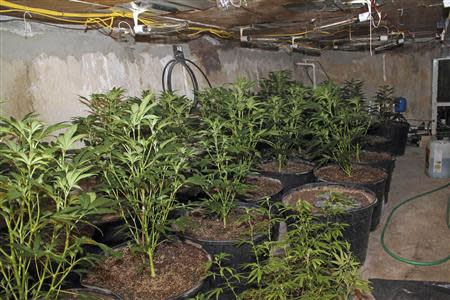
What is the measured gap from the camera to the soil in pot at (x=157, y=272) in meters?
1.49

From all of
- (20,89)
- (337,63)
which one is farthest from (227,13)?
(337,63)

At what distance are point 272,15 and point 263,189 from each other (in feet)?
3.89

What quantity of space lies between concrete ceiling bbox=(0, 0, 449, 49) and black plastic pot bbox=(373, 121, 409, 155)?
1.20m

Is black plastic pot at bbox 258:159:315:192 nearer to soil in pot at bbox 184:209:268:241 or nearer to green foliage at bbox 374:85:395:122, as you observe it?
soil in pot at bbox 184:209:268:241

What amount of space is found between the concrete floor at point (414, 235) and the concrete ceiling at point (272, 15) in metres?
1.46

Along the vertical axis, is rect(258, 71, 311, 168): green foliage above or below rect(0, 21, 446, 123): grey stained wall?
below

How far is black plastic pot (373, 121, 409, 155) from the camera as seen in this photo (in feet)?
15.2

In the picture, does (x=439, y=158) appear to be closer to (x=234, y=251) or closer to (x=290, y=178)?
(x=290, y=178)

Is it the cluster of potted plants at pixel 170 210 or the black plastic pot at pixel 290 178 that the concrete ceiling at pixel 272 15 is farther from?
the black plastic pot at pixel 290 178

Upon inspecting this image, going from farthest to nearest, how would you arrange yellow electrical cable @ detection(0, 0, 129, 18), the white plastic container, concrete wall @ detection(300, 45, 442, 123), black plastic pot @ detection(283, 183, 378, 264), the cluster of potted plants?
concrete wall @ detection(300, 45, 442, 123)
the white plastic container
black plastic pot @ detection(283, 183, 378, 264)
yellow electrical cable @ detection(0, 0, 129, 18)
the cluster of potted plants

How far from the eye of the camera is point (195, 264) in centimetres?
165

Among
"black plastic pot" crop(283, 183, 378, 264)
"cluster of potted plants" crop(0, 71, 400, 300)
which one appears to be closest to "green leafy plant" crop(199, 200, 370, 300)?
"cluster of potted plants" crop(0, 71, 400, 300)

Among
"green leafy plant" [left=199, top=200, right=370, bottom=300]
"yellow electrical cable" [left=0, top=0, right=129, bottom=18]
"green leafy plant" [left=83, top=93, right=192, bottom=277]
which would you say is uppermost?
"yellow electrical cable" [left=0, top=0, right=129, bottom=18]

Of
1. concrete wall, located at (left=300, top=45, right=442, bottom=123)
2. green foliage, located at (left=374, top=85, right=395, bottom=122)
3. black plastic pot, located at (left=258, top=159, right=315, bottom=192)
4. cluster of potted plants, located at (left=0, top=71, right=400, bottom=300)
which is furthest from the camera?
concrete wall, located at (left=300, top=45, right=442, bottom=123)
